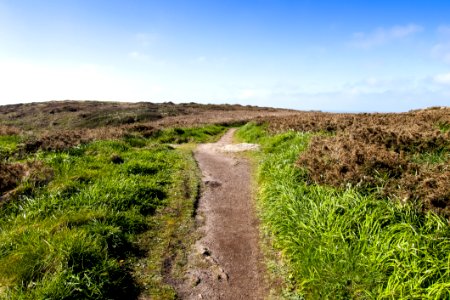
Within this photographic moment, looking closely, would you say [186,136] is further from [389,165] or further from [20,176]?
[389,165]

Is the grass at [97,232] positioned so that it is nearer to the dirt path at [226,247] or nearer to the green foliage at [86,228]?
the green foliage at [86,228]

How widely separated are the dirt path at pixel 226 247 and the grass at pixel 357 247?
23.5 inches

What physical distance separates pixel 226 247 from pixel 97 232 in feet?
9.12

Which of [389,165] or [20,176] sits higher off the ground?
[389,165]

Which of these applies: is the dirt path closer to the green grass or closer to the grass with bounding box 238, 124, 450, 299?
the grass with bounding box 238, 124, 450, 299

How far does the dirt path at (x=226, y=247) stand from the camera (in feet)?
18.6

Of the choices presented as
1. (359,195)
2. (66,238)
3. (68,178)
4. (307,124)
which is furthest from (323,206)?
(307,124)

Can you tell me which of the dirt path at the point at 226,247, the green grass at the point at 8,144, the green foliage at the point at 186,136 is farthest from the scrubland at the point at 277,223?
the green foliage at the point at 186,136

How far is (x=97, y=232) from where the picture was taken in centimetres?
680

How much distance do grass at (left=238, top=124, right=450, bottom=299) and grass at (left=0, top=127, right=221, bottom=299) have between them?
2263 mm

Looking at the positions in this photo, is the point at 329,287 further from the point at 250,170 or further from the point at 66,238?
the point at 250,170

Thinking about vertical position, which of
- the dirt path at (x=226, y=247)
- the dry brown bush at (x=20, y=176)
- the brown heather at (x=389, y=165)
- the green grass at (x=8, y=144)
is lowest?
the dirt path at (x=226, y=247)

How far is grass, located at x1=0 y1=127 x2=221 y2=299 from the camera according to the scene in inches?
207

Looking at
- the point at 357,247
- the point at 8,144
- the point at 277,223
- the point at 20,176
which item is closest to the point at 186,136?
the point at 8,144
